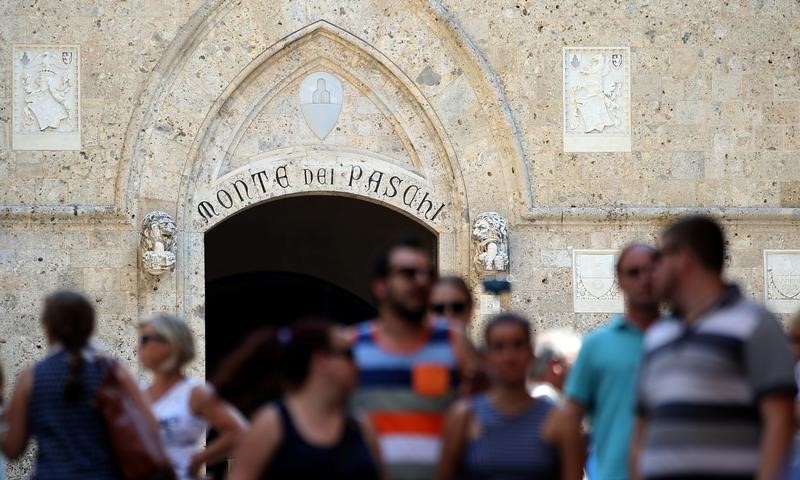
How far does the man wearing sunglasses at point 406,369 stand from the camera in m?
6.96

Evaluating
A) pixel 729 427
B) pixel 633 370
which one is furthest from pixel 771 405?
pixel 633 370

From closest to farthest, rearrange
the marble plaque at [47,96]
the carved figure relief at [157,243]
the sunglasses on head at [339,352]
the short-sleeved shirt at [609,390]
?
the sunglasses on head at [339,352] → the short-sleeved shirt at [609,390] → the carved figure relief at [157,243] → the marble plaque at [47,96]

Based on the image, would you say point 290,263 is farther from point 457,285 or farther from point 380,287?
point 380,287

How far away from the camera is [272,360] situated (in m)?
7.00

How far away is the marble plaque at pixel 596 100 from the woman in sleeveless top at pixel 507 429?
7.21 meters

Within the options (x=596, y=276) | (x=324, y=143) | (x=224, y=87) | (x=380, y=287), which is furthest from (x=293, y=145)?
(x=380, y=287)

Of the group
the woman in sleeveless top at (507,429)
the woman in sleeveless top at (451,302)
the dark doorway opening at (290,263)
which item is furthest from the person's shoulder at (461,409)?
the dark doorway opening at (290,263)

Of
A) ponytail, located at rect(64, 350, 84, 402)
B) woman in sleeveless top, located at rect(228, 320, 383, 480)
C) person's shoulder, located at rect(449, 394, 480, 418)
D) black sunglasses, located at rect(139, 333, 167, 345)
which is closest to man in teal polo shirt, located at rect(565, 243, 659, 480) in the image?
person's shoulder, located at rect(449, 394, 480, 418)

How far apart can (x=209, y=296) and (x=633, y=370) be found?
42.0 feet

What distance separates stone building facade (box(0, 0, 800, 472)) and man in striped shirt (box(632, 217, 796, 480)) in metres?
7.31

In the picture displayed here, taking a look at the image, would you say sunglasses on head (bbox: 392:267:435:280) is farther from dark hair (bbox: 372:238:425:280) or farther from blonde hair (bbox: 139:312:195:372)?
blonde hair (bbox: 139:312:195:372)

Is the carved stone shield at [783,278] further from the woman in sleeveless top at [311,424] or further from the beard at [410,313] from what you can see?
the woman in sleeveless top at [311,424]

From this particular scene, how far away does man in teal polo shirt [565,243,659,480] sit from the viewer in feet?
25.0

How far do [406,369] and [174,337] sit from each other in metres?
1.58
